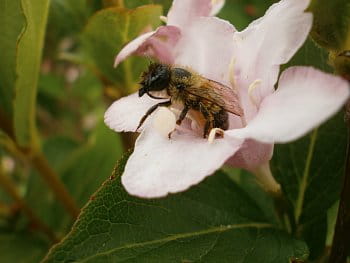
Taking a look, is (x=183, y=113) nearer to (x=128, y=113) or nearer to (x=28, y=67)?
(x=128, y=113)

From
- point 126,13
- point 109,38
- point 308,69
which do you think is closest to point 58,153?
point 109,38


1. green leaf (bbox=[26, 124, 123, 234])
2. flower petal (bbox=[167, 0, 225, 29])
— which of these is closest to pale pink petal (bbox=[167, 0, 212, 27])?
flower petal (bbox=[167, 0, 225, 29])

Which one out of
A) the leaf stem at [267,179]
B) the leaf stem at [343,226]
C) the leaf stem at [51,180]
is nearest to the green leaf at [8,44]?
the leaf stem at [51,180]

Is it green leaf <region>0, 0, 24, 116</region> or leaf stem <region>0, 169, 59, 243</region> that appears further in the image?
leaf stem <region>0, 169, 59, 243</region>

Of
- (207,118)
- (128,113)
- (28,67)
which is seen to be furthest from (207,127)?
(28,67)

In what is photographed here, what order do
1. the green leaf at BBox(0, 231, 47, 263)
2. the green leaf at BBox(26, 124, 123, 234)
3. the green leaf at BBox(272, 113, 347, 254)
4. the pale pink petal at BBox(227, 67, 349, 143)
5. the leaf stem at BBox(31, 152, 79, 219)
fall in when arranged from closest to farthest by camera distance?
the pale pink petal at BBox(227, 67, 349, 143)
the green leaf at BBox(272, 113, 347, 254)
the leaf stem at BBox(31, 152, 79, 219)
the green leaf at BBox(0, 231, 47, 263)
the green leaf at BBox(26, 124, 123, 234)

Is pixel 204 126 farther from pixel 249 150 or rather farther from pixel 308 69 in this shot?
pixel 308 69

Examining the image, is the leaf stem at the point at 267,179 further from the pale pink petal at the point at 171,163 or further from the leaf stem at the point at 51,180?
the leaf stem at the point at 51,180

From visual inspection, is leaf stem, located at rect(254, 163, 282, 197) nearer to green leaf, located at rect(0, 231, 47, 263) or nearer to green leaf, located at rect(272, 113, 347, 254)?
green leaf, located at rect(272, 113, 347, 254)
